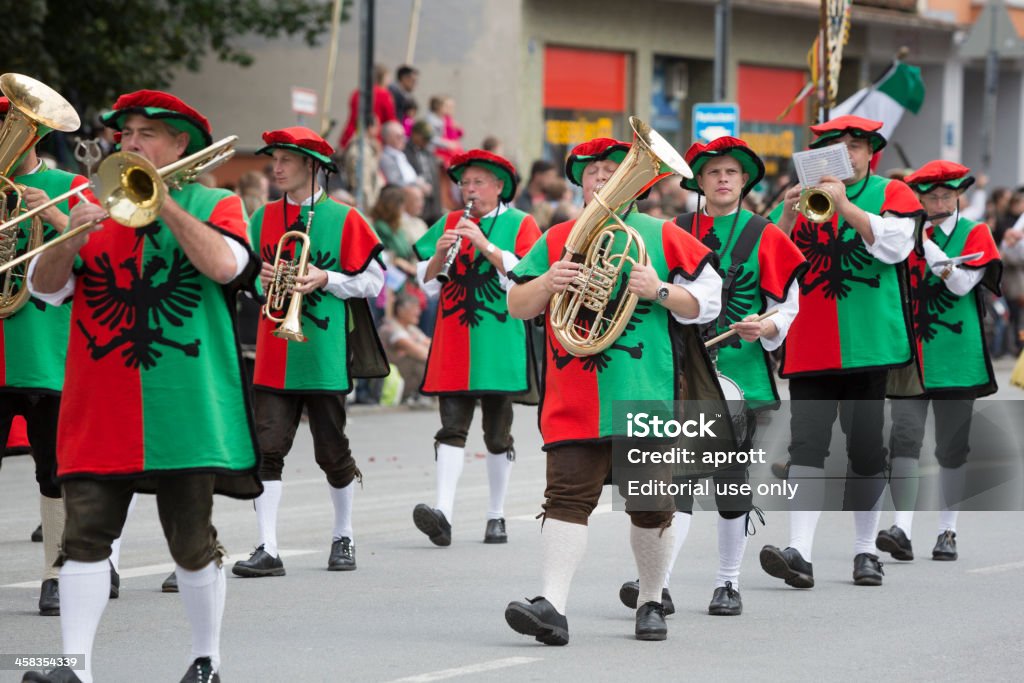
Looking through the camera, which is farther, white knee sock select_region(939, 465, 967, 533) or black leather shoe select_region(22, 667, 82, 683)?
white knee sock select_region(939, 465, 967, 533)

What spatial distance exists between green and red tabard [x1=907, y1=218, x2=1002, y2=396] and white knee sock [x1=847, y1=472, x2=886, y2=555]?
39.3 inches

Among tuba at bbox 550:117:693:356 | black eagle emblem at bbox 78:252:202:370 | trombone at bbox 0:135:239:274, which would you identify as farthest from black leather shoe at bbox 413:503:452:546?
trombone at bbox 0:135:239:274

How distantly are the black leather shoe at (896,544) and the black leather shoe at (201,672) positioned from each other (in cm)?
452

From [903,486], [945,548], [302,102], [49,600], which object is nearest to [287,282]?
[49,600]

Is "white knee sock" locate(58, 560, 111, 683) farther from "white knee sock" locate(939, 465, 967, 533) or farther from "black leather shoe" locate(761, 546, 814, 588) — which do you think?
"white knee sock" locate(939, 465, 967, 533)

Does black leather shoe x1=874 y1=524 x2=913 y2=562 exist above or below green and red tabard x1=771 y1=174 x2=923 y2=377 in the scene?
below

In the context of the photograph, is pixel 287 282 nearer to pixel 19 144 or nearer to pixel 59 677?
pixel 19 144

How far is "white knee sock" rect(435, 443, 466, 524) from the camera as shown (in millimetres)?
10117

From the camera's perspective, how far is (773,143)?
32.4m

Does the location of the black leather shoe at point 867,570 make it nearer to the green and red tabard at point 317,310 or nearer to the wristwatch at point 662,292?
the wristwatch at point 662,292

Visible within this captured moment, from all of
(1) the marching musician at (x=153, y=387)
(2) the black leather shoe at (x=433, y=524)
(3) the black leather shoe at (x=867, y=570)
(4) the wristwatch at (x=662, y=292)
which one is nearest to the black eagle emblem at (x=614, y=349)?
(4) the wristwatch at (x=662, y=292)

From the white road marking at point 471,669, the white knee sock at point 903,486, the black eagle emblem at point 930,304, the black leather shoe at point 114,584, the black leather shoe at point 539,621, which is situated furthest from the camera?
the black eagle emblem at point 930,304

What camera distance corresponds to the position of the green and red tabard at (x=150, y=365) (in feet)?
19.6

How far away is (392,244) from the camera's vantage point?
689 inches
